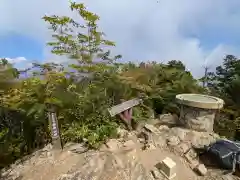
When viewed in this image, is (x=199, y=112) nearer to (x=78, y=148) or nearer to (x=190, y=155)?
(x=190, y=155)

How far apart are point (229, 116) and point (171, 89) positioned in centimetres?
179

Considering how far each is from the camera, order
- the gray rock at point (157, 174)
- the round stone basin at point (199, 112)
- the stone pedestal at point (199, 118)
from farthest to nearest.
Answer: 1. the stone pedestal at point (199, 118)
2. the round stone basin at point (199, 112)
3. the gray rock at point (157, 174)

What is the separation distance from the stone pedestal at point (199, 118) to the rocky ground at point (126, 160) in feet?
0.64

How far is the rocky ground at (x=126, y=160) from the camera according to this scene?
157 inches

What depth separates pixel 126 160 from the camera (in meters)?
4.18

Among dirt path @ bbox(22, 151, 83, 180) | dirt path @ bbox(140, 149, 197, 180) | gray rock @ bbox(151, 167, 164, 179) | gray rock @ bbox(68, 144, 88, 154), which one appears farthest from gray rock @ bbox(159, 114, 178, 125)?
dirt path @ bbox(22, 151, 83, 180)

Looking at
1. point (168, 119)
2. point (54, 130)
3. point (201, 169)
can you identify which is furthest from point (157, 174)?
point (168, 119)

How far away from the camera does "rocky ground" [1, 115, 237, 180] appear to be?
4.00m

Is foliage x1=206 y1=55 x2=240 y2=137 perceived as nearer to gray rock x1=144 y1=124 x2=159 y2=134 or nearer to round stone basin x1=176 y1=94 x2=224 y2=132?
round stone basin x1=176 y1=94 x2=224 y2=132

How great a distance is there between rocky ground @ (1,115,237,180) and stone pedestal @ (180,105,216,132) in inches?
7.7

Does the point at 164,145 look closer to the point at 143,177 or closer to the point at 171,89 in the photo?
the point at 143,177

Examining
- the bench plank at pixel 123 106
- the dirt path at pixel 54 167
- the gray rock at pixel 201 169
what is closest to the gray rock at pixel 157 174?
the gray rock at pixel 201 169

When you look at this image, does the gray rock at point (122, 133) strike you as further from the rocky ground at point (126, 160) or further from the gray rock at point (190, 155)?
the gray rock at point (190, 155)

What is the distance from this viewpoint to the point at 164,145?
15.6 ft
